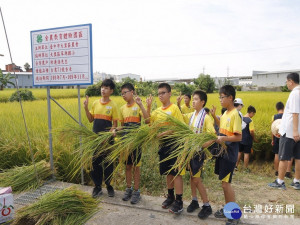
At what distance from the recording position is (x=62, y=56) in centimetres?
380

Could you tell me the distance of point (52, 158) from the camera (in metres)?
4.09

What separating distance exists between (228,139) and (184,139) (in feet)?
1.65

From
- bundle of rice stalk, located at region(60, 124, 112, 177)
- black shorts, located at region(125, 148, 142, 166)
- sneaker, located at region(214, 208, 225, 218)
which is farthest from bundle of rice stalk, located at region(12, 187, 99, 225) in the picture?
sneaker, located at region(214, 208, 225, 218)

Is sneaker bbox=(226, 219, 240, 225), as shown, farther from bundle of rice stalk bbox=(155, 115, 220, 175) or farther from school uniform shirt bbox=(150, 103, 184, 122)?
school uniform shirt bbox=(150, 103, 184, 122)

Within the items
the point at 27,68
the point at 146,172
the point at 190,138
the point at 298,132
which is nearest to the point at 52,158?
the point at 146,172

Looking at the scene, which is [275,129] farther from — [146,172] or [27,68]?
[27,68]

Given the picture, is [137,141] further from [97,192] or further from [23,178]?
[23,178]

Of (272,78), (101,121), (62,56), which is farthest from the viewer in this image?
(272,78)

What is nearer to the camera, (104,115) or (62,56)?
(104,115)

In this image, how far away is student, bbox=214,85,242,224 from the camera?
2658mm

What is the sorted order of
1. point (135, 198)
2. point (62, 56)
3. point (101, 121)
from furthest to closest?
point (62, 56) < point (101, 121) < point (135, 198)

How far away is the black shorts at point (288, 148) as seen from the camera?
3961 mm

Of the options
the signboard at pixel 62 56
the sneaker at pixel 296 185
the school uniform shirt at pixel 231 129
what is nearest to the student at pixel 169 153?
the school uniform shirt at pixel 231 129

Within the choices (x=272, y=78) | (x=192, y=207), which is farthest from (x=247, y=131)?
(x=272, y=78)
